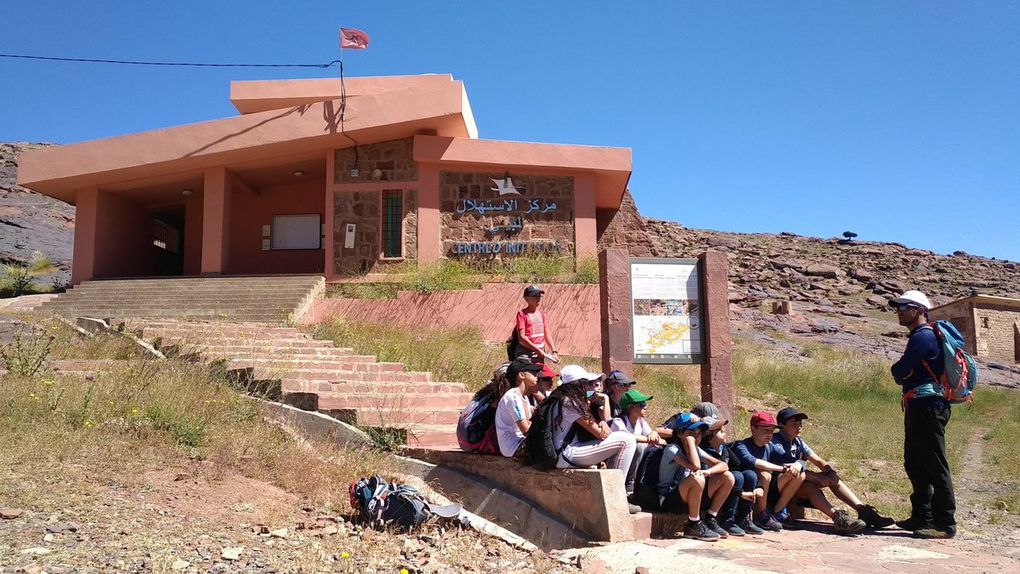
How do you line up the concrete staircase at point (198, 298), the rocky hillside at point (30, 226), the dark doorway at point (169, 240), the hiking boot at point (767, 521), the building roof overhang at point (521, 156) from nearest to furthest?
1. the hiking boot at point (767, 521)
2. the concrete staircase at point (198, 298)
3. the building roof overhang at point (521, 156)
4. the dark doorway at point (169, 240)
5. the rocky hillside at point (30, 226)

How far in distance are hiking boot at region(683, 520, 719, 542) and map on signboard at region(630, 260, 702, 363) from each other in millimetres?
2671

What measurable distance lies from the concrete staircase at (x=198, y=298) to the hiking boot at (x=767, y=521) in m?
9.97

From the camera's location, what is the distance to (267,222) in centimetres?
2000

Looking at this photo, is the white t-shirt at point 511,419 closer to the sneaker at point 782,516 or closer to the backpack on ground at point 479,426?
the backpack on ground at point 479,426

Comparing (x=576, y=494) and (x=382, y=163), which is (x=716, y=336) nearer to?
(x=576, y=494)

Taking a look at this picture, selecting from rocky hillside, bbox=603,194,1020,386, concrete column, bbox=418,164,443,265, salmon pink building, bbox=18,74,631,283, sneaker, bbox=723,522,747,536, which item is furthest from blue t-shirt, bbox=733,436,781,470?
rocky hillside, bbox=603,194,1020,386

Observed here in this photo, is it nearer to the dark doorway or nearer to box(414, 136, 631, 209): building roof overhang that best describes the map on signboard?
box(414, 136, 631, 209): building roof overhang

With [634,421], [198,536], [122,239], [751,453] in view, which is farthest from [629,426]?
[122,239]

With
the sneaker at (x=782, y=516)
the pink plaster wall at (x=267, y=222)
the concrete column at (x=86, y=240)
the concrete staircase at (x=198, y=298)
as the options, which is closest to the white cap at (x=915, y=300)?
the sneaker at (x=782, y=516)

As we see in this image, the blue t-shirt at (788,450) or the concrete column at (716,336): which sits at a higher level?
the concrete column at (716,336)

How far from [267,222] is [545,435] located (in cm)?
1642

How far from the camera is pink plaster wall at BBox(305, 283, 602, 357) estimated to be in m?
14.1

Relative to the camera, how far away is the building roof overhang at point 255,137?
1584cm

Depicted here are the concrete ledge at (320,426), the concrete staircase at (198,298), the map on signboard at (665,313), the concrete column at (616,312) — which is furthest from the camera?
the concrete staircase at (198,298)
